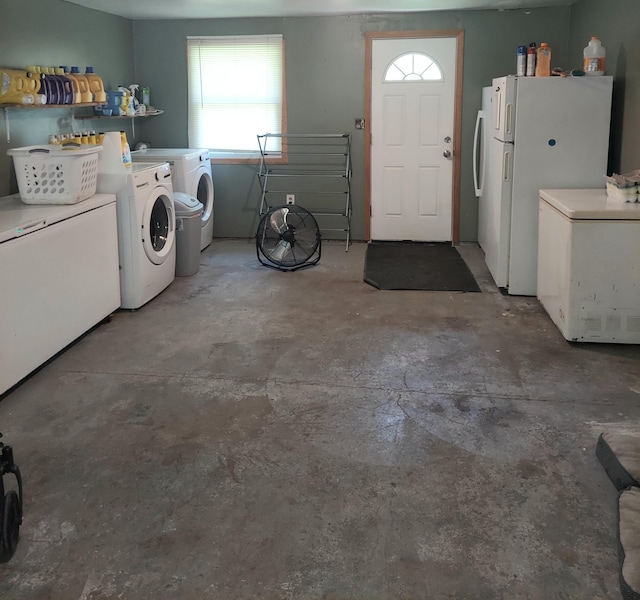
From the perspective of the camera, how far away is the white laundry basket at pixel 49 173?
3.90 metres

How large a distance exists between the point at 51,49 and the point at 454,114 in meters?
3.61

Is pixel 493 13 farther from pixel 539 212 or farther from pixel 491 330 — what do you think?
pixel 491 330

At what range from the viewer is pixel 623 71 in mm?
4637

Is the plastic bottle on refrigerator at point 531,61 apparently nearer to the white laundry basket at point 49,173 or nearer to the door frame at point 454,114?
the door frame at point 454,114

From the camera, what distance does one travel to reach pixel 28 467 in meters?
2.69

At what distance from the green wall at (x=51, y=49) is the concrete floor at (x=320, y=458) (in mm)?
1558

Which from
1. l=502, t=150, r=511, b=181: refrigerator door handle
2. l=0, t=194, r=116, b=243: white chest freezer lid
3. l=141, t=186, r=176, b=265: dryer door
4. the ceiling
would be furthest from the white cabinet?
l=502, t=150, r=511, b=181: refrigerator door handle

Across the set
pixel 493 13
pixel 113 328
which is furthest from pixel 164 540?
pixel 493 13

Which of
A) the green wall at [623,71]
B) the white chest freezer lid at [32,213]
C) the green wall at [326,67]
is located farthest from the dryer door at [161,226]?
the green wall at [623,71]

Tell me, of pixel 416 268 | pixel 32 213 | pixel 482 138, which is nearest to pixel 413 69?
pixel 482 138

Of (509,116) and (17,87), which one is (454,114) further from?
(17,87)

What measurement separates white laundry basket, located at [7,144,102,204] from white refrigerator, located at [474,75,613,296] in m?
2.82

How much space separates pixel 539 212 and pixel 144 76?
14.2 feet

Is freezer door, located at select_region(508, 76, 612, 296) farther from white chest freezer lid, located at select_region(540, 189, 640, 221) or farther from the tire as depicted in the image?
the tire
